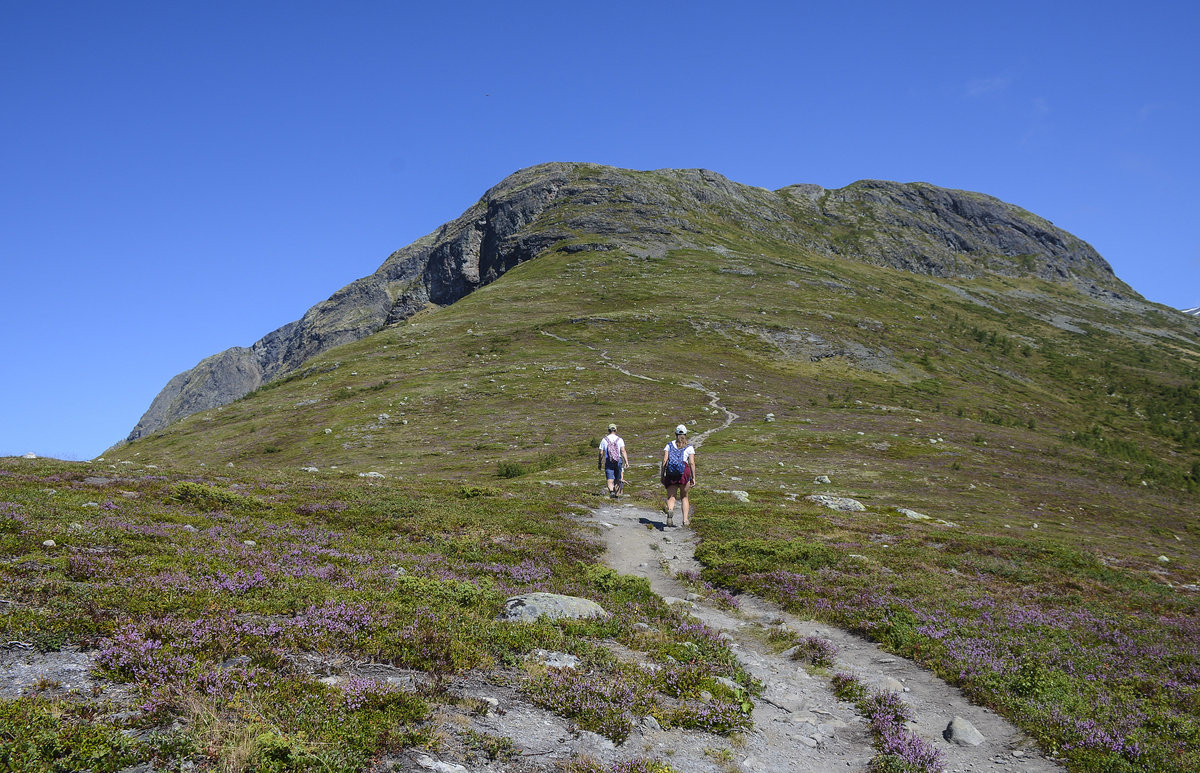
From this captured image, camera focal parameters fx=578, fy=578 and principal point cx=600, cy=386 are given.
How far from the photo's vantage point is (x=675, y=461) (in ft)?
81.3

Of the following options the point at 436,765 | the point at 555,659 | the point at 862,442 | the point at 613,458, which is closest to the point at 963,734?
the point at 555,659

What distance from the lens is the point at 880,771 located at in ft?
26.0

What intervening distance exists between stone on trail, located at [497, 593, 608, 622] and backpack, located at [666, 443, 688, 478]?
40.8ft

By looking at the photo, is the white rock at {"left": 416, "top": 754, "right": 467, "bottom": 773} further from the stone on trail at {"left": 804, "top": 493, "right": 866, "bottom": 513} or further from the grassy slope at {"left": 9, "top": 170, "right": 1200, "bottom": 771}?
the stone on trail at {"left": 804, "top": 493, "right": 866, "bottom": 513}

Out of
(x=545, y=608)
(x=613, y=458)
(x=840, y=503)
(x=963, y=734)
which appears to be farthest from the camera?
(x=840, y=503)

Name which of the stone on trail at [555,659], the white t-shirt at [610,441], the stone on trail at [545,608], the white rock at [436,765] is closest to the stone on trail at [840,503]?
the white t-shirt at [610,441]

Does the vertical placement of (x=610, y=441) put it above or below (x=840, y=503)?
above

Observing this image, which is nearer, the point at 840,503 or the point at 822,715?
the point at 822,715

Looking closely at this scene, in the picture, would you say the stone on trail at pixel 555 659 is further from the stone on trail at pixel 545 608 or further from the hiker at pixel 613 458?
the hiker at pixel 613 458

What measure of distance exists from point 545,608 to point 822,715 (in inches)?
210

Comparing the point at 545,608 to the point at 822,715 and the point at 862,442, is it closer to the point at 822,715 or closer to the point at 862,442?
the point at 822,715

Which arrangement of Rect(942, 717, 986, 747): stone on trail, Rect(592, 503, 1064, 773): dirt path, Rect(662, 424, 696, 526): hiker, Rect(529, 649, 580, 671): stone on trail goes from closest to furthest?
Rect(592, 503, 1064, 773): dirt path, Rect(942, 717, 986, 747): stone on trail, Rect(529, 649, 580, 671): stone on trail, Rect(662, 424, 696, 526): hiker

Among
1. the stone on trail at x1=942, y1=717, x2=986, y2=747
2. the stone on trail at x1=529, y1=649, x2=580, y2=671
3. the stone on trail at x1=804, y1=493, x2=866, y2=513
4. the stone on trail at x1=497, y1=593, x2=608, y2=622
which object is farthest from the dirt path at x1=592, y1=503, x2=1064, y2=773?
the stone on trail at x1=804, y1=493, x2=866, y2=513

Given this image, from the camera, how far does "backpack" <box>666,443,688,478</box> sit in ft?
80.5
